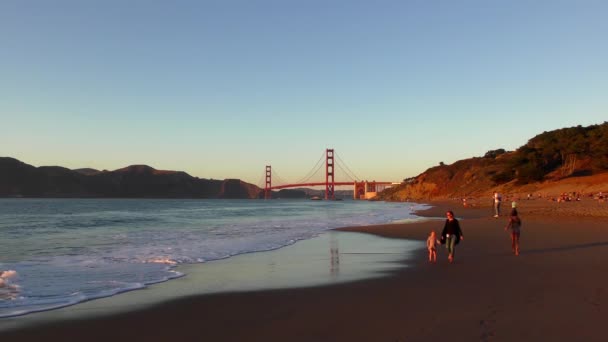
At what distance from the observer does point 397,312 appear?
19.7 feet

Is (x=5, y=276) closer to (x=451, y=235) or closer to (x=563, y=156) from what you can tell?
(x=451, y=235)

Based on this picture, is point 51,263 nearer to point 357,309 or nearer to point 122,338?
point 122,338

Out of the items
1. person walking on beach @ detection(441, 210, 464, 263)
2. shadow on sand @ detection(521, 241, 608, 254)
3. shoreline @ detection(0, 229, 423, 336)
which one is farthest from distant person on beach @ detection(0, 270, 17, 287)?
shadow on sand @ detection(521, 241, 608, 254)

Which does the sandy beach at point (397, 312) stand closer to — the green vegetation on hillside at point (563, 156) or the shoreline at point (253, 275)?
the shoreline at point (253, 275)

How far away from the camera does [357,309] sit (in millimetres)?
6191

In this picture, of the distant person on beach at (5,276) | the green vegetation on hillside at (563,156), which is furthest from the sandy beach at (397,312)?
the green vegetation on hillside at (563,156)

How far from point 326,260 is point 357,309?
5.25 metres

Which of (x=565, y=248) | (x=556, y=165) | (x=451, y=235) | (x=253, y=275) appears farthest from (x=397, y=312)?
(x=556, y=165)

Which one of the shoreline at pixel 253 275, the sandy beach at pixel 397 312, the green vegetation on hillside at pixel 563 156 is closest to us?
the sandy beach at pixel 397 312

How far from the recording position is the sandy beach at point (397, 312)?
504cm

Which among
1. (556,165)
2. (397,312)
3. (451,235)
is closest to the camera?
(397,312)

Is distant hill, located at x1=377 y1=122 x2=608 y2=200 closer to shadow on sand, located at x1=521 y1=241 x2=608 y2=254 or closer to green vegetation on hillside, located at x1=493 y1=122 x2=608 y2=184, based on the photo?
green vegetation on hillside, located at x1=493 y1=122 x2=608 y2=184

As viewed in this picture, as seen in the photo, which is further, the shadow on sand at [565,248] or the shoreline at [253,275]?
the shadow on sand at [565,248]

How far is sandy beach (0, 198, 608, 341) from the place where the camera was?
16.5 feet
